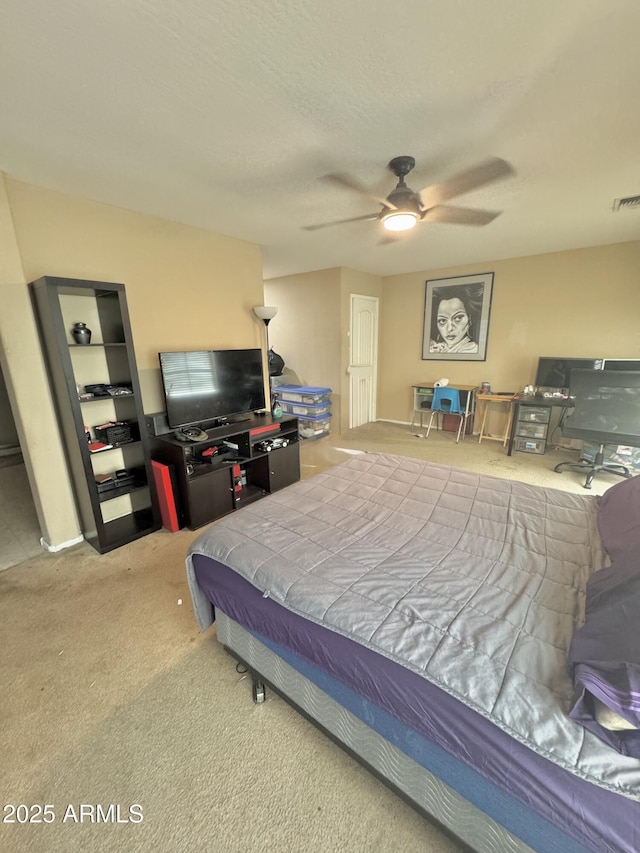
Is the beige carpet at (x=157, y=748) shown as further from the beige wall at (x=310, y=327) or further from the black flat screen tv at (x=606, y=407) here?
the beige wall at (x=310, y=327)

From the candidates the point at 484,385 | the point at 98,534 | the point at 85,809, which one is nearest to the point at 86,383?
the point at 98,534

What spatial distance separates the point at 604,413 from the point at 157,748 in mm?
4411

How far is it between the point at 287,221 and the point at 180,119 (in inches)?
54.9

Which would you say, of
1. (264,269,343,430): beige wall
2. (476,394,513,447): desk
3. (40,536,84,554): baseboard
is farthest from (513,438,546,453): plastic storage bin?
(40,536,84,554): baseboard

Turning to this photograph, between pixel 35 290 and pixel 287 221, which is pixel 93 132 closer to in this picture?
pixel 35 290

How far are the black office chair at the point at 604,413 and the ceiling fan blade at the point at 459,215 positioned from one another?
79.1 inches

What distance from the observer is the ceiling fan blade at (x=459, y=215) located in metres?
2.57

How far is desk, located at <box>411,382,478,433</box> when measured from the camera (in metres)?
4.82

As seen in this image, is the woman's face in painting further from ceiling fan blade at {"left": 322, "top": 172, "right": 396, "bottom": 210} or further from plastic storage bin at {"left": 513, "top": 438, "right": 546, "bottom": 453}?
ceiling fan blade at {"left": 322, "top": 172, "right": 396, "bottom": 210}

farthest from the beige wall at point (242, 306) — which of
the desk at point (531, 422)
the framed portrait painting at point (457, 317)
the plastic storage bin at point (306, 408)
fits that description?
the desk at point (531, 422)

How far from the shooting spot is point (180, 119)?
1604 mm

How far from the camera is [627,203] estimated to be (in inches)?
107

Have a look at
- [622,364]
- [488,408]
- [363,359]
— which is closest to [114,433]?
[363,359]

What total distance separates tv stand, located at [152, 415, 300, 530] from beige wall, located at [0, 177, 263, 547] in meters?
0.55
